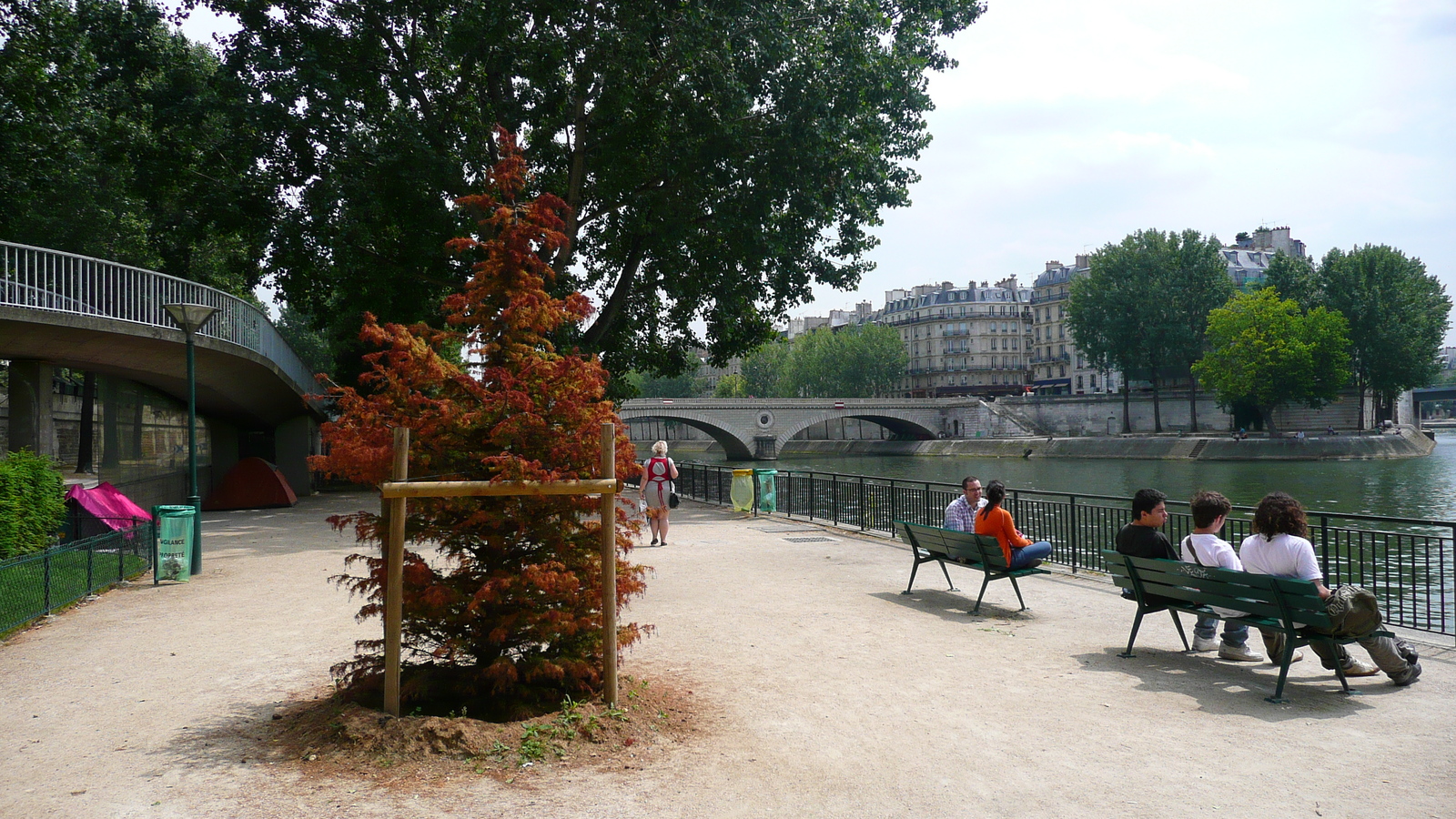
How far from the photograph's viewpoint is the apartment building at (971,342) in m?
115

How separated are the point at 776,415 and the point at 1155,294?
27400 millimetres

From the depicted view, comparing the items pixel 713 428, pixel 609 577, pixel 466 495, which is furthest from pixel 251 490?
pixel 713 428

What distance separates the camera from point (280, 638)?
26.7 feet

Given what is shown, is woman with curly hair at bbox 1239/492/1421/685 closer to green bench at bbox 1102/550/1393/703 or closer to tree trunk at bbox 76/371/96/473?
green bench at bbox 1102/550/1393/703

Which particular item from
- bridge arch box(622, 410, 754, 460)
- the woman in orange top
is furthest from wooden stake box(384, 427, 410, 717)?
bridge arch box(622, 410, 754, 460)

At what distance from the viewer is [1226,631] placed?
23.1 feet

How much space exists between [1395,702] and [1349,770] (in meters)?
1.50

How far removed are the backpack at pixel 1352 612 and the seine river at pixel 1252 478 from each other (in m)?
21.1

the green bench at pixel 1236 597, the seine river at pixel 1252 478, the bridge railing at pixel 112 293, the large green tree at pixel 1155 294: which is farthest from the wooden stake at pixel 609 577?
the large green tree at pixel 1155 294

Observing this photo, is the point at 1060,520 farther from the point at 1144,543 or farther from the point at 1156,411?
the point at 1156,411

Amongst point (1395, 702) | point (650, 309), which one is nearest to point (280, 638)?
point (1395, 702)

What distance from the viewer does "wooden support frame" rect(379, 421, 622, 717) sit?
16.9 feet

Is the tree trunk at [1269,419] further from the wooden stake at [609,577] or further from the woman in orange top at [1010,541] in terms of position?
the wooden stake at [609,577]

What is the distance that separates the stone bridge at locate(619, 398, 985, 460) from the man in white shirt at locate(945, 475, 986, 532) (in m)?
52.9
